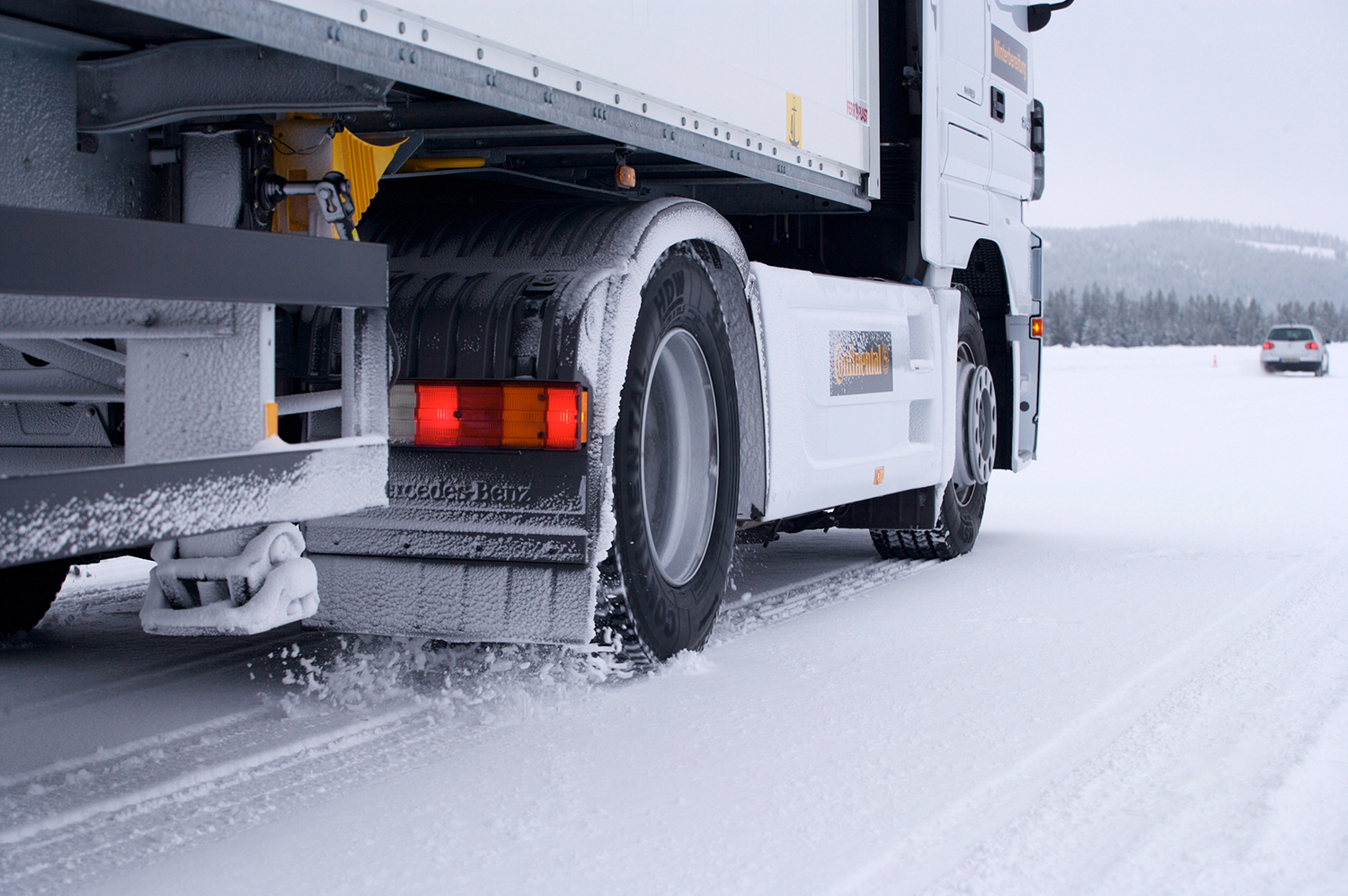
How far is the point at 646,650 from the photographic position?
12.7ft

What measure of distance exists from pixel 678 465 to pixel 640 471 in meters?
0.49

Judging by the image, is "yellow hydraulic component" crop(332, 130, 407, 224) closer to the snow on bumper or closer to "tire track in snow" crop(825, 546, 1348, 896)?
the snow on bumper

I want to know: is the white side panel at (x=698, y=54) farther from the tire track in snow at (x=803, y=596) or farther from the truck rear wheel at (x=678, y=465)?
the tire track in snow at (x=803, y=596)

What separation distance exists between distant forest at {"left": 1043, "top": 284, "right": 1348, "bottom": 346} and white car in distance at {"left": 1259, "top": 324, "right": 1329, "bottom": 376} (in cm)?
4920

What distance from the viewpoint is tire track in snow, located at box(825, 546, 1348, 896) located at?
8.06ft

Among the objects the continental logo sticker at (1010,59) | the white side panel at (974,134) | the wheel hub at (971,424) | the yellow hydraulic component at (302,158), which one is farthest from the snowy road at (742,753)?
the continental logo sticker at (1010,59)

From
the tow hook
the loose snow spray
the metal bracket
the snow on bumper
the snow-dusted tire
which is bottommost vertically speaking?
the loose snow spray

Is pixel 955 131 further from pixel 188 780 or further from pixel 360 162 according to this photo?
pixel 188 780

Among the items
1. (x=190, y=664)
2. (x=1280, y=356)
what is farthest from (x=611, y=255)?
(x=1280, y=356)

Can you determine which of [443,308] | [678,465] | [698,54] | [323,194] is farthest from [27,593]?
[698,54]

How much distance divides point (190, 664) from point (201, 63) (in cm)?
215

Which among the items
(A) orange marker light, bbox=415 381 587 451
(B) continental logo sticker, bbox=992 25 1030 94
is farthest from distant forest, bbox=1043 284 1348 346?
(A) orange marker light, bbox=415 381 587 451

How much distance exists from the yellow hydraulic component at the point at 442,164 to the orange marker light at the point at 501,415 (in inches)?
26.3

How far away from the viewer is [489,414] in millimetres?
3518
